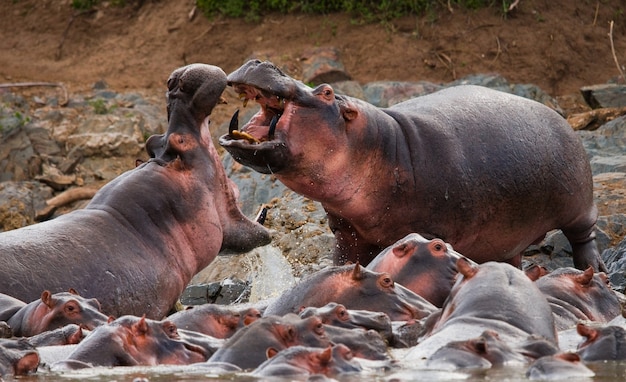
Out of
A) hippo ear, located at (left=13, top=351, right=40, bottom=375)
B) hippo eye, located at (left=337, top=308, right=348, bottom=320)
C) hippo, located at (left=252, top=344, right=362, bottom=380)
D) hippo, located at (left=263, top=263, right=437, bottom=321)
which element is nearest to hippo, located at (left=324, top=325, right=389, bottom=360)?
hippo eye, located at (left=337, top=308, right=348, bottom=320)

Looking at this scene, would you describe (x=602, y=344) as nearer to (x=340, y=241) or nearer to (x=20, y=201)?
(x=340, y=241)

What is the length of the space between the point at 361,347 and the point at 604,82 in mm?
12258

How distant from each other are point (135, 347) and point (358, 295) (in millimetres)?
1331

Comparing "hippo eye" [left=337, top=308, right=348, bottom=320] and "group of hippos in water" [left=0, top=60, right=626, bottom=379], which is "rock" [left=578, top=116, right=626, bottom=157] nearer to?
"group of hippos in water" [left=0, top=60, right=626, bottom=379]

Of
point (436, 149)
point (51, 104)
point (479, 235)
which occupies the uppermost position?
point (436, 149)

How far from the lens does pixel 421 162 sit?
9156 mm

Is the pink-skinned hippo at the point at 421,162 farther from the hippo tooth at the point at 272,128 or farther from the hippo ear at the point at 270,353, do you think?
the hippo ear at the point at 270,353

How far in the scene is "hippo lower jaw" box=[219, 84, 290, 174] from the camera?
8516 mm

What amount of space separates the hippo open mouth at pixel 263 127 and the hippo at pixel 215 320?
1746 millimetres

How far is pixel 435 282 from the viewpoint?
7.57 meters

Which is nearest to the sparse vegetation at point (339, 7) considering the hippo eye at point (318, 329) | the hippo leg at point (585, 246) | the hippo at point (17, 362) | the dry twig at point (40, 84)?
the dry twig at point (40, 84)

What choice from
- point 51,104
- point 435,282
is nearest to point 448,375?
point 435,282

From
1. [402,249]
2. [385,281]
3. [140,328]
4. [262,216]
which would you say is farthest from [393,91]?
[140,328]

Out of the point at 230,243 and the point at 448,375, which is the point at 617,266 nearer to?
the point at 230,243
